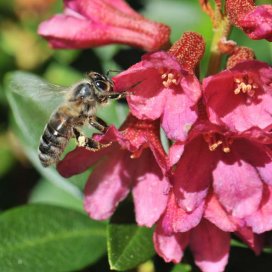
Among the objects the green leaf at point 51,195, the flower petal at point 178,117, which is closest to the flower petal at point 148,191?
the flower petal at point 178,117

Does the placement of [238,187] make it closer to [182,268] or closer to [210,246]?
[210,246]

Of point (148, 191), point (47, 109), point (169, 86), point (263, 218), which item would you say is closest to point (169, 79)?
point (169, 86)

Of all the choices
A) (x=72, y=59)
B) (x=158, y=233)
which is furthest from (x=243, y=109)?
(x=72, y=59)

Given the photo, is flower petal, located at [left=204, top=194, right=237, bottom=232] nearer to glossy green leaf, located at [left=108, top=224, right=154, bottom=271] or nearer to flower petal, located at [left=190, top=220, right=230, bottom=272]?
flower petal, located at [left=190, top=220, right=230, bottom=272]

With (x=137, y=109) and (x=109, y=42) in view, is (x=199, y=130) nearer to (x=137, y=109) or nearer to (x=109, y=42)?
(x=137, y=109)

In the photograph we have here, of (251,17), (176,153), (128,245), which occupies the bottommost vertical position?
(128,245)

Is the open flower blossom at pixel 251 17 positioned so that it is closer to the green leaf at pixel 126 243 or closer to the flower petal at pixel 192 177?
the flower petal at pixel 192 177

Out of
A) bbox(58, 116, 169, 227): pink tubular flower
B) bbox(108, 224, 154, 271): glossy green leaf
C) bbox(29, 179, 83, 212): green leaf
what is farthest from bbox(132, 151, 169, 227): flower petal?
bbox(29, 179, 83, 212): green leaf
